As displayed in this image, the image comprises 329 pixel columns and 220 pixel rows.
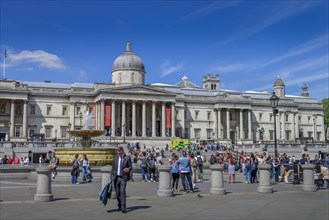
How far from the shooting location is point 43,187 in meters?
16.7

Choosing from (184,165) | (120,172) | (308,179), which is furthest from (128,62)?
(120,172)

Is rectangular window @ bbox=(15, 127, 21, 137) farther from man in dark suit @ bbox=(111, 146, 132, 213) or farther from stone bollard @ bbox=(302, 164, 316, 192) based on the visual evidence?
man in dark suit @ bbox=(111, 146, 132, 213)

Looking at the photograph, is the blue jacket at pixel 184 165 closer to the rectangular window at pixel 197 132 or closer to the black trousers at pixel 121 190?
the black trousers at pixel 121 190

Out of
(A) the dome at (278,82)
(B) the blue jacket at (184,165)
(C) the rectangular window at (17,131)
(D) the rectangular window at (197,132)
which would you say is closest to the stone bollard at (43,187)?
(B) the blue jacket at (184,165)

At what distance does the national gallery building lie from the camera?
262ft

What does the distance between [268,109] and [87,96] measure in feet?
145

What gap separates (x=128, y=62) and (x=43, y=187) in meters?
72.1

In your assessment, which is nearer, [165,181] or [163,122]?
[165,181]

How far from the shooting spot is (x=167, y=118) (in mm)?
84062

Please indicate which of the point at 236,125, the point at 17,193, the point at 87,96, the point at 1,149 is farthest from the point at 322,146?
the point at 17,193

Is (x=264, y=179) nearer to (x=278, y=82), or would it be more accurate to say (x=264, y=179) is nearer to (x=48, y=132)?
(x=48, y=132)

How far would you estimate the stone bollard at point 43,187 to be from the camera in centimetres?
1666

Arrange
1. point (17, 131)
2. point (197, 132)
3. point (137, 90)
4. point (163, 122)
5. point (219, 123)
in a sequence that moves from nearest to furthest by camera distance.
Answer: point (17, 131) < point (137, 90) < point (163, 122) < point (219, 123) < point (197, 132)

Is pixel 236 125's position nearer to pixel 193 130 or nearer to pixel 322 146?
pixel 193 130
